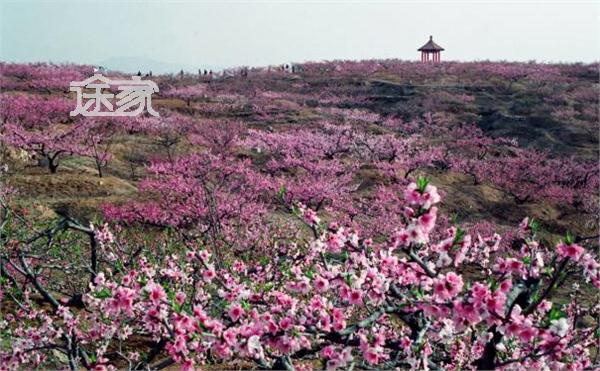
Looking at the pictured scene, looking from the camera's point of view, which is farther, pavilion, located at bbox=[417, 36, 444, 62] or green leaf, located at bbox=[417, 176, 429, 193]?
pavilion, located at bbox=[417, 36, 444, 62]

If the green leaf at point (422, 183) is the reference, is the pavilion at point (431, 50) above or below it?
above

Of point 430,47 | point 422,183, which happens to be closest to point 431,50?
point 430,47

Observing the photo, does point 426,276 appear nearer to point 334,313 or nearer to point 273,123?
point 334,313

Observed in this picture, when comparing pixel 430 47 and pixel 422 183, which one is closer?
pixel 422 183

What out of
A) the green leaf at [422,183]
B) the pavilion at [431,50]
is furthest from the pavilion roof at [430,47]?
the green leaf at [422,183]

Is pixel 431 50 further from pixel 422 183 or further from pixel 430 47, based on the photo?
pixel 422 183

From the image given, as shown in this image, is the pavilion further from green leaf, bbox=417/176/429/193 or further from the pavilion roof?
green leaf, bbox=417/176/429/193

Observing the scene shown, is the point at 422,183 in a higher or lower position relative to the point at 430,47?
lower

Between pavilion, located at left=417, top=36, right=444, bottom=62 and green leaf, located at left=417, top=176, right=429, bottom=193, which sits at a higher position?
pavilion, located at left=417, top=36, right=444, bottom=62

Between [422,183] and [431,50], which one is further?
[431,50]

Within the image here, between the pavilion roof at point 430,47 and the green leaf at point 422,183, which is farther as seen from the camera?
the pavilion roof at point 430,47

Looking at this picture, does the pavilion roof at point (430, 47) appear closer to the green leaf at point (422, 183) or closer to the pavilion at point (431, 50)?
the pavilion at point (431, 50)

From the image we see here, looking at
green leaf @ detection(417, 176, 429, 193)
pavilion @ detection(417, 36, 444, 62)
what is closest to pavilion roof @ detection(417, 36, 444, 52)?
pavilion @ detection(417, 36, 444, 62)

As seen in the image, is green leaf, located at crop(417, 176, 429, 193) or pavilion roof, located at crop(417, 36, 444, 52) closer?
green leaf, located at crop(417, 176, 429, 193)
